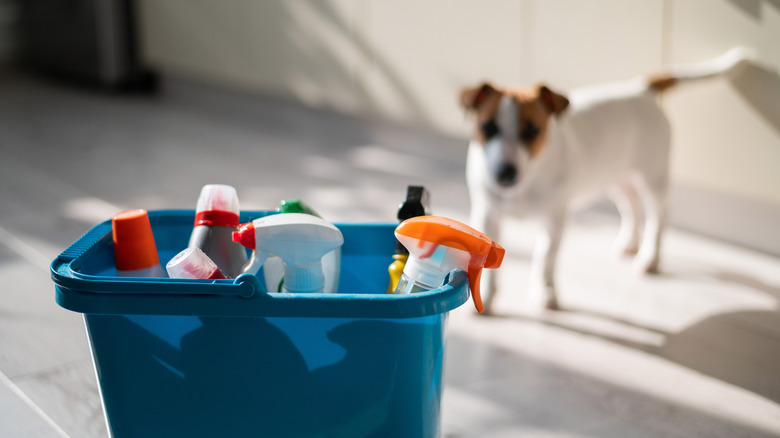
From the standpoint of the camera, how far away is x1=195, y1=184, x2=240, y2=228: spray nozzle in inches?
29.2

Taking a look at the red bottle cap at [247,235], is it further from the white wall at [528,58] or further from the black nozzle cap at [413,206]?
the white wall at [528,58]

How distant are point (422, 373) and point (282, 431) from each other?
0.13m

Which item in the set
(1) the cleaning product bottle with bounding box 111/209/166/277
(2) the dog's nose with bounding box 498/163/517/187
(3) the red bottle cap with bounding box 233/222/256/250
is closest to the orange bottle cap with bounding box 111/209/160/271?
(1) the cleaning product bottle with bounding box 111/209/166/277

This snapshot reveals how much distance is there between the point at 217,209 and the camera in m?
0.74

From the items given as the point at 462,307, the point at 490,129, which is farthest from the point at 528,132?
the point at 462,307

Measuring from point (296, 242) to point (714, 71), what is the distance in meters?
0.91

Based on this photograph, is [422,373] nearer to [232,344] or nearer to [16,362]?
[232,344]

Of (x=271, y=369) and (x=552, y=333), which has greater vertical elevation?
(x=271, y=369)

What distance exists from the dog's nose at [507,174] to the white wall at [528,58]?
0.47m

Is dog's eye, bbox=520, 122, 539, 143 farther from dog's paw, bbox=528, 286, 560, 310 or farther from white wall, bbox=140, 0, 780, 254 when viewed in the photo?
white wall, bbox=140, 0, 780, 254

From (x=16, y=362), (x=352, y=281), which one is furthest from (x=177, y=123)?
(x=352, y=281)

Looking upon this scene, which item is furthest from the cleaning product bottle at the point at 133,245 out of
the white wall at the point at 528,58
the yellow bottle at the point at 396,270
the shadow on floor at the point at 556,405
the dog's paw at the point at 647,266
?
the white wall at the point at 528,58

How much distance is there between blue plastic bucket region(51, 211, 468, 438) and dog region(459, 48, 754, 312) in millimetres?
502

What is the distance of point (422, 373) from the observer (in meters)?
0.65
